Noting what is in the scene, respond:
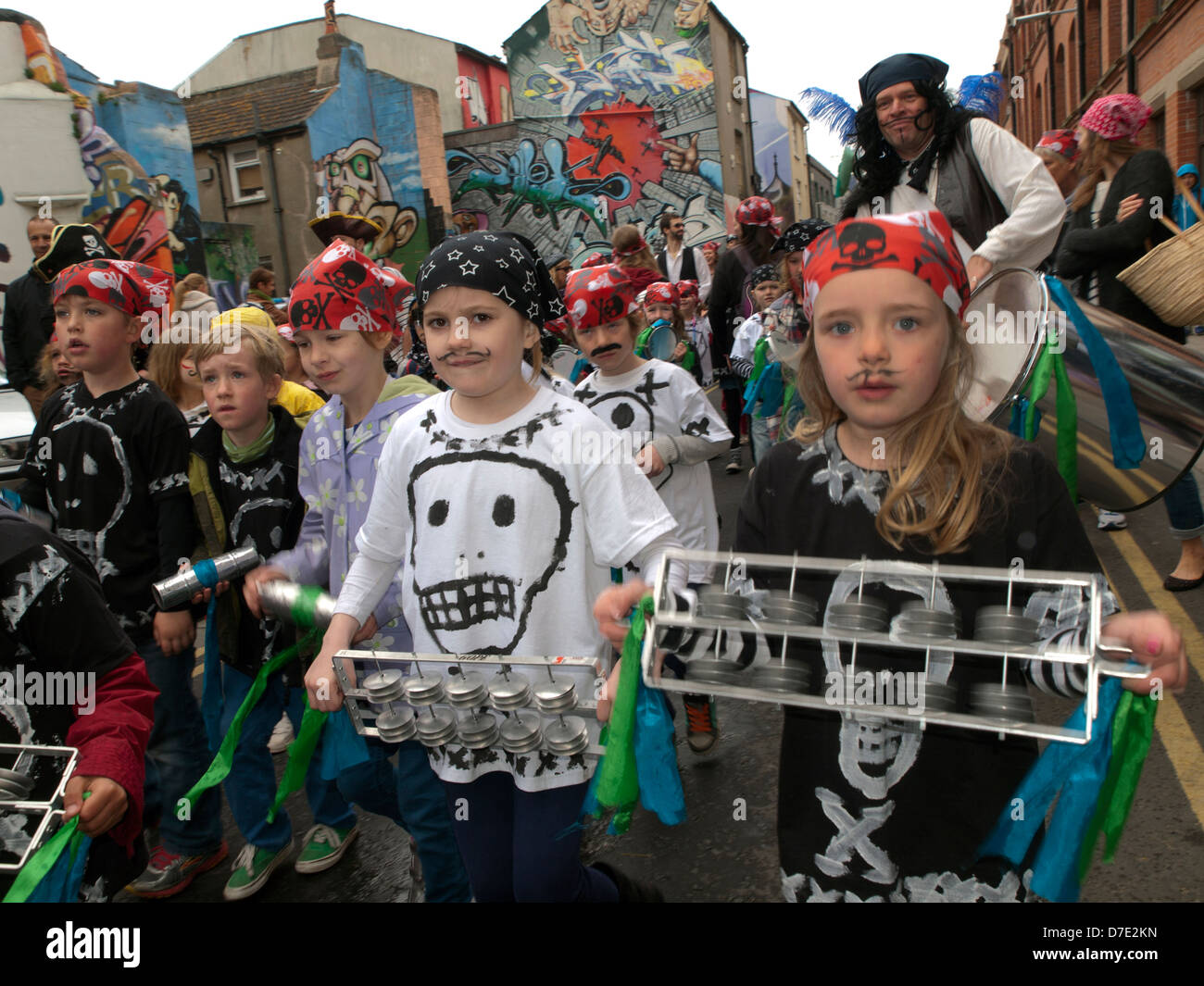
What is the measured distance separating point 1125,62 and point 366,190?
62.1ft

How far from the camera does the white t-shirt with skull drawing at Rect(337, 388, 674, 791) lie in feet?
7.06

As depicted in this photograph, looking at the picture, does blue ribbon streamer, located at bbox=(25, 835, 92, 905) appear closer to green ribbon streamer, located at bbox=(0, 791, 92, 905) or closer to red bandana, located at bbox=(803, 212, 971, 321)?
green ribbon streamer, located at bbox=(0, 791, 92, 905)

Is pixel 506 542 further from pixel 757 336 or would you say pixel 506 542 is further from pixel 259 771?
pixel 757 336

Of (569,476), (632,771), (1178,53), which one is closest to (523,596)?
(569,476)

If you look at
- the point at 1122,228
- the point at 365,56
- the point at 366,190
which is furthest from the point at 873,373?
the point at 365,56

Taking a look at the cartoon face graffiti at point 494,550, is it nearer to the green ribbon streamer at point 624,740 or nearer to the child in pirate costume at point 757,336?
the green ribbon streamer at point 624,740

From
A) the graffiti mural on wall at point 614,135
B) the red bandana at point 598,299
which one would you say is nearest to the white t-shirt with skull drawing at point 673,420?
the red bandana at point 598,299

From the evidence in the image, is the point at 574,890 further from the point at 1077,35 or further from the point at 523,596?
the point at 1077,35

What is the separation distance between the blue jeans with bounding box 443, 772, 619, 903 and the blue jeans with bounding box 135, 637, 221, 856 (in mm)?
1554

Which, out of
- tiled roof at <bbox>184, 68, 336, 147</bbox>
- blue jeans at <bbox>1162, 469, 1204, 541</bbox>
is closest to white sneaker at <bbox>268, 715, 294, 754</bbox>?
blue jeans at <bbox>1162, 469, 1204, 541</bbox>

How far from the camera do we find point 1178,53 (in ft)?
56.8

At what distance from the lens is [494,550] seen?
2184 millimetres

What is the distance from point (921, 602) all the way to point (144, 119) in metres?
17.8

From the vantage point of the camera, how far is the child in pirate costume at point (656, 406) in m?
3.78
